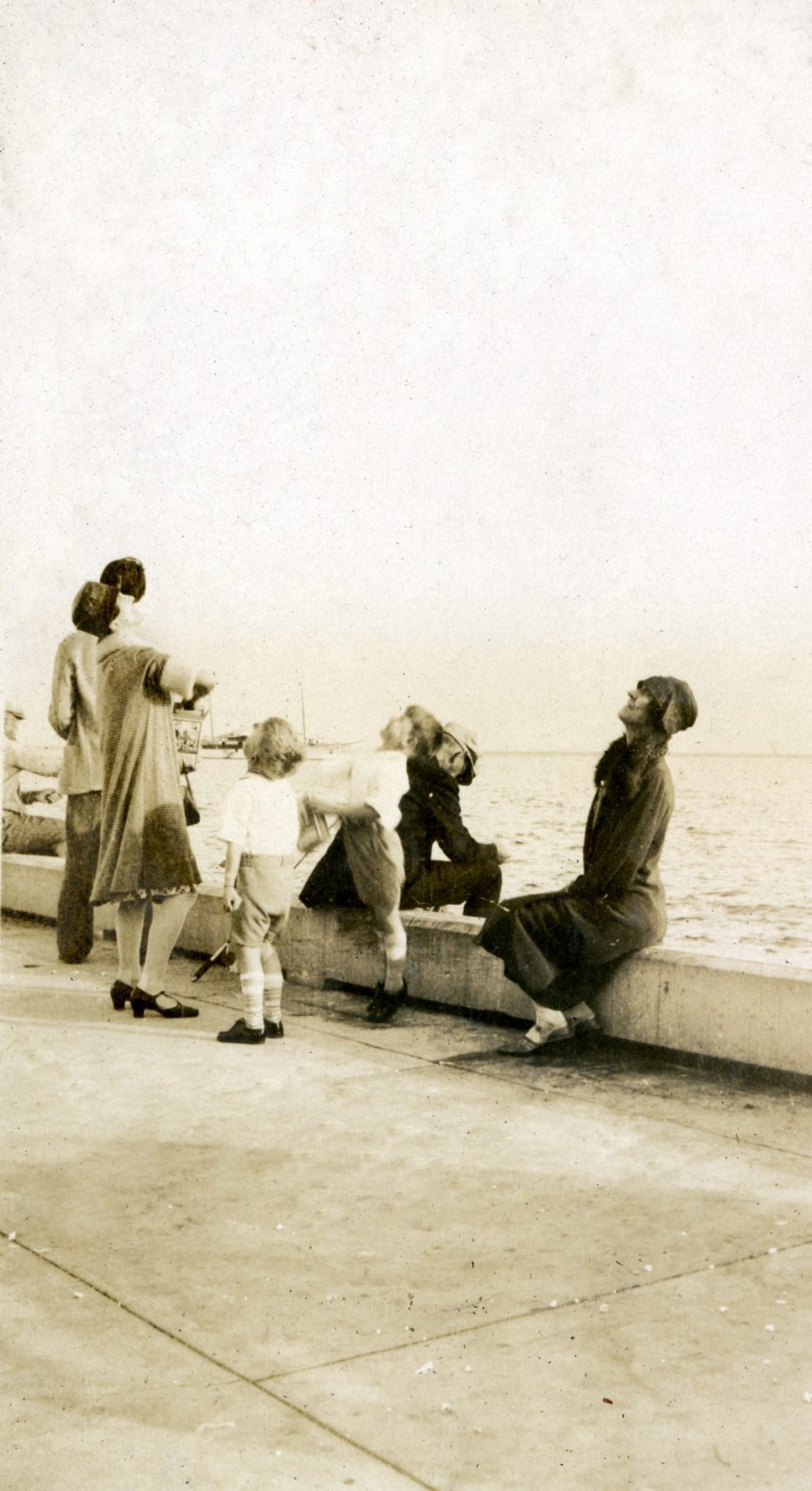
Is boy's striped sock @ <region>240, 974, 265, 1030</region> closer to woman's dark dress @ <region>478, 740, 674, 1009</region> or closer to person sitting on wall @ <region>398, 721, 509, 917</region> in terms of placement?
woman's dark dress @ <region>478, 740, 674, 1009</region>

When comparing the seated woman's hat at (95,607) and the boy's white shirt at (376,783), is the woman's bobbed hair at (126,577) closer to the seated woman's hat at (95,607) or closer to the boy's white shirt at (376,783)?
the seated woman's hat at (95,607)

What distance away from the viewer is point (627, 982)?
5.78 m

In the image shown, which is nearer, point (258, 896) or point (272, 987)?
point (258, 896)

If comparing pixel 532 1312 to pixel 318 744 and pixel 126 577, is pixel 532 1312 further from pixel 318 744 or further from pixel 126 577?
pixel 126 577

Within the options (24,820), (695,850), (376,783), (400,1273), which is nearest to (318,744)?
(376,783)

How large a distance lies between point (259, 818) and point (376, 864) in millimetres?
942

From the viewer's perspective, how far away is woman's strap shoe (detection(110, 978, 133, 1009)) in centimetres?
652

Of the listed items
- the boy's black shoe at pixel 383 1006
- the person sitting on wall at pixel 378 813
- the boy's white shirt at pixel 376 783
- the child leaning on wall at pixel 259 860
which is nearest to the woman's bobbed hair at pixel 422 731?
the person sitting on wall at pixel 378 813

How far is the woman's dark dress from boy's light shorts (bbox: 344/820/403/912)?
93cm

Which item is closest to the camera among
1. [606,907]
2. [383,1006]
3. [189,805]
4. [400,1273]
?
[400,1273]

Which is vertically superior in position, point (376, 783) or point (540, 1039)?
point (376, 783)

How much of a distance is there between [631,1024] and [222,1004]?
6.30ft

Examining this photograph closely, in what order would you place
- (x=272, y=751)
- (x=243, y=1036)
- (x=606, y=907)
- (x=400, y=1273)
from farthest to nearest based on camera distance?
(x=272, y=751)
(x=243, y=1036)
(x=606, y=907)
(x=400, y=1273)

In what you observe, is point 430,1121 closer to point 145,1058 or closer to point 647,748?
point 145,1058
